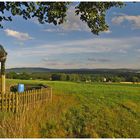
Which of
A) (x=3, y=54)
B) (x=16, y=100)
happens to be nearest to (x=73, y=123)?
(x=16, y=100)

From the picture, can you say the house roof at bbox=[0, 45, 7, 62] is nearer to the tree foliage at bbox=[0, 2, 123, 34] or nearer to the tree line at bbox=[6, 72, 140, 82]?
the tree foliage at bbox=[0, 2, 123, 34]

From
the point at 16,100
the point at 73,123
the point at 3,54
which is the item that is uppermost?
the point at 3,54

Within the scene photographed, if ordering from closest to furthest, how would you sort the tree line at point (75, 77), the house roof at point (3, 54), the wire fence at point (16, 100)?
the wire fence at point (16, 100), the house roof at point (3, 54), the tree line at point (75, 77)

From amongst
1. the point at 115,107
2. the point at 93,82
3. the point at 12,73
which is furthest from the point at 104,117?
the point at 93,82

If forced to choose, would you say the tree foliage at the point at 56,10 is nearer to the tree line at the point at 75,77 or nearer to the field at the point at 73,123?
the field at the point at 73,123

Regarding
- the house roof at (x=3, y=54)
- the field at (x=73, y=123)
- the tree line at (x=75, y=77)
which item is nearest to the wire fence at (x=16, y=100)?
the field at (x=73, y=123)

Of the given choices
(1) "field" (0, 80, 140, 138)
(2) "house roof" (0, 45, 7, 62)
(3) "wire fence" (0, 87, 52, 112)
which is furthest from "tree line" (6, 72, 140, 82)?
(3) "wire fence" (0, 87, 52, 112)

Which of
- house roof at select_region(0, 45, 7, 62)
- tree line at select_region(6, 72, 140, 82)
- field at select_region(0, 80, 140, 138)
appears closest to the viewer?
field at select_region(0, 80, 140, 138)

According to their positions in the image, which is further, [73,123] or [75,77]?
[75,77]

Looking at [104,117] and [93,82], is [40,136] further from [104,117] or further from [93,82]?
[93,82]

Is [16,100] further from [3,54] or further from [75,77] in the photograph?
[75,77]

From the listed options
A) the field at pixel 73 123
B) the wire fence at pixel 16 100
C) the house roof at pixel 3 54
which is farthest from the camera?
the house roof at pixel 3 54

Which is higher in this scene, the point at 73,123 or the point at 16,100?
the point at 16,100

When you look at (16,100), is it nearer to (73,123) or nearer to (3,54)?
(73,123)
